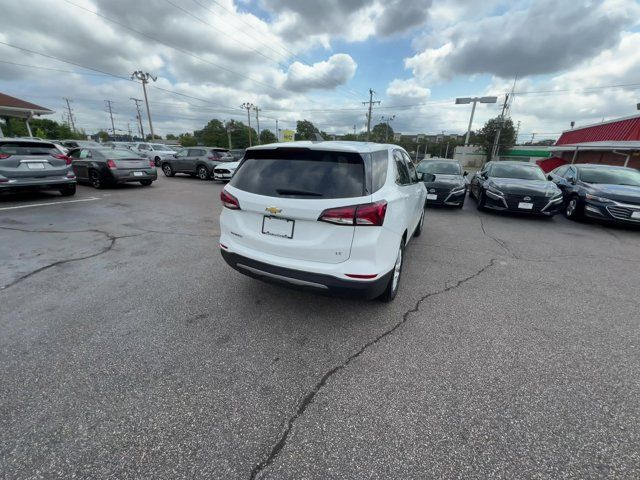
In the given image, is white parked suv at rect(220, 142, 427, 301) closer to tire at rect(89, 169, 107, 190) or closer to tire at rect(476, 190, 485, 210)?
tire at rect(476, 190, 485, 210)

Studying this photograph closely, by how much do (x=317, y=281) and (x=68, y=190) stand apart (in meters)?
9.76

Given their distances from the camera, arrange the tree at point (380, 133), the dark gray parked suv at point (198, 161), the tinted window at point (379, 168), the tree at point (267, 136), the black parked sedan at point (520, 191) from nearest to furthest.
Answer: the tinted window at point (379, 168), the black parked sedan at point (520, 191), the dark gray parked suv at point (198, 161), the tree at point (380, 133), the tree at point (267, 136)

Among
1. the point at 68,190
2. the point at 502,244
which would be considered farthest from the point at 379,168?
the point at 68,190

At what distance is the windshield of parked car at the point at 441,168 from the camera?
9.21 m

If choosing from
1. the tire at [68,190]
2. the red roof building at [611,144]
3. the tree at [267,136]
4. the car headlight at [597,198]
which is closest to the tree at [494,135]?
the red roof building at [611,144]

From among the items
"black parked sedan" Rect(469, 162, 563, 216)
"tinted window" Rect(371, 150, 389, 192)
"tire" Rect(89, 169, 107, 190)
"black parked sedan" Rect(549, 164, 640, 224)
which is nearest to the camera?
"tinted window" Rect(371, 150, 389, 192)

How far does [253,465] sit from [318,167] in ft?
7.05

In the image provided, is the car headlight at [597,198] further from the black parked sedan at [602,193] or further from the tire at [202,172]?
the tire at [202,172]

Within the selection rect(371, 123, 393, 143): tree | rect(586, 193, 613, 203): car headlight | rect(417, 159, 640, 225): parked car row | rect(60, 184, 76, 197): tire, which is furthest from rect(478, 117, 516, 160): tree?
rect(60, 184, 76, 197): tire

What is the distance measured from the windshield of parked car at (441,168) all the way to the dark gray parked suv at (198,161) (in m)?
9.77

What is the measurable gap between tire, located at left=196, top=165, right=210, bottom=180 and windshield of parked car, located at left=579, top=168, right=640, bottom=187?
14365mm

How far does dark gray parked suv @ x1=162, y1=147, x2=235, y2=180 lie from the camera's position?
46.5 feet

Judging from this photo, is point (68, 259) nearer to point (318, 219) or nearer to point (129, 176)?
point (318, 219)

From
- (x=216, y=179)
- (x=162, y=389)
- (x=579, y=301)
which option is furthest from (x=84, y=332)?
(x=216, y=179)
